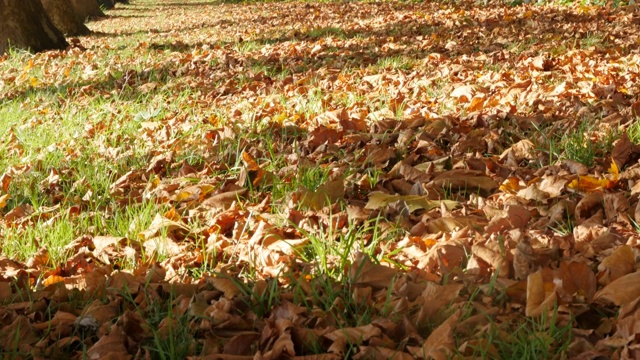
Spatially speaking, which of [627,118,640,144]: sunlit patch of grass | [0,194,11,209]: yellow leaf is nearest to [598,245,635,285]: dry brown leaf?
[627,118,640,144]: sunlit patch of grass

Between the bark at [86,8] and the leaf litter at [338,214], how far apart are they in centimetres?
1018

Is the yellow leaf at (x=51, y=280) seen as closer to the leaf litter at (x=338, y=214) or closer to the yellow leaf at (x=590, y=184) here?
the leaf litter at (x=338, y=214)

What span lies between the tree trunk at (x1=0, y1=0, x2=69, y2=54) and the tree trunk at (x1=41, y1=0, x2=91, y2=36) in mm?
2676

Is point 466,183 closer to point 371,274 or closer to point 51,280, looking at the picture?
point 371,274

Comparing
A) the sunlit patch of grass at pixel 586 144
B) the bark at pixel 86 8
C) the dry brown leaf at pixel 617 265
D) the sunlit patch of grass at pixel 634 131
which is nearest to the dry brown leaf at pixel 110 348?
the dry brown leaf at pixel 617 265

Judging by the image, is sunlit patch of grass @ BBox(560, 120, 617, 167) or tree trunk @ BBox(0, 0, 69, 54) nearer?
sunlit patch of grass @ BBox(560, 120, 617, 167)

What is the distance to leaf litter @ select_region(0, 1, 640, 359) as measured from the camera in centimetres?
195

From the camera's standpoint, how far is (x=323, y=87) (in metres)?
5.54

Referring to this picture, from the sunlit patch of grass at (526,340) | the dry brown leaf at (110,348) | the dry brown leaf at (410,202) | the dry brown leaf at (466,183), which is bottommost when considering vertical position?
the dry brown leaf at (466,183)

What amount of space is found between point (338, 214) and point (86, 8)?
1494 centimetres

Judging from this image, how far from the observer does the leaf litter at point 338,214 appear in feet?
6.38

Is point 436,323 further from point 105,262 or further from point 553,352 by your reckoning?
point 105,262

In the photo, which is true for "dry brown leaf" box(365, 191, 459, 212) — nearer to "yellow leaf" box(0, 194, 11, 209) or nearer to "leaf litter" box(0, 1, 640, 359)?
"leaf litter" box(0, 1, 640, 359)

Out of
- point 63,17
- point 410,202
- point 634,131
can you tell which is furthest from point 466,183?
point 63,17
